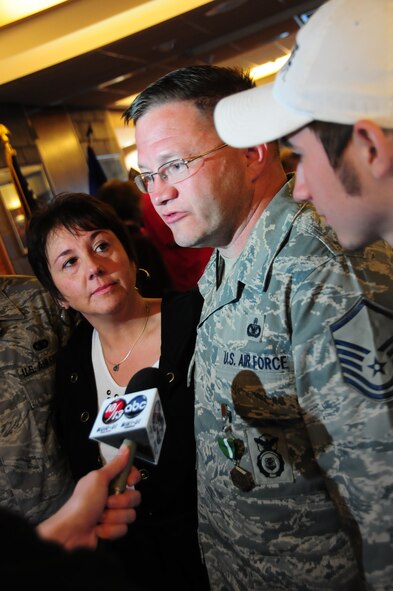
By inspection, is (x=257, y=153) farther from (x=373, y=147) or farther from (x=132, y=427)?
(x=132, y=427)

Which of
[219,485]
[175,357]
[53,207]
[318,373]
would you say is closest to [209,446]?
[219,485]

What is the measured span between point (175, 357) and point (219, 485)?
441 millimetres

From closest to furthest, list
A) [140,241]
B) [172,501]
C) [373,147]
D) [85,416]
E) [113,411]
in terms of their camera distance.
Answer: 1. [373,147]
2. [113,411]
3. [172,501]
4. [85,416]
5. [140,241]

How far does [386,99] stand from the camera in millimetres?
658

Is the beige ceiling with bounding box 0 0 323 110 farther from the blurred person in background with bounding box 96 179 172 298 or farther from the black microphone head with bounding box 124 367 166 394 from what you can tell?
the black microphone head with bounding box 124 367 166 394

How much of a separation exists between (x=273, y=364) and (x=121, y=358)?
2.74ft

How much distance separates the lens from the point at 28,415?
5.15 feet

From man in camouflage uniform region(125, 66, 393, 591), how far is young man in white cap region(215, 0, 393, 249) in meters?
0.14

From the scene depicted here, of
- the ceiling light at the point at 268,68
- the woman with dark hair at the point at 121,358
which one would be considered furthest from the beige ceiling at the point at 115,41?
the woman with dark hair at the point at 121,358

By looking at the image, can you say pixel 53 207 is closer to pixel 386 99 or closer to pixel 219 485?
pixel 219 485

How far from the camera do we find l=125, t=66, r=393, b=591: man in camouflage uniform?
0.82 metres

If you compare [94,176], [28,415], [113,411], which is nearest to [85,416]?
[28,415]

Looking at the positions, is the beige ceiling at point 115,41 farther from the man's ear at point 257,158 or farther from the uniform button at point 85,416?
the uniform button at point 85,416

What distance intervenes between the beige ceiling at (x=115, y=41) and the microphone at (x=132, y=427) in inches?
156
